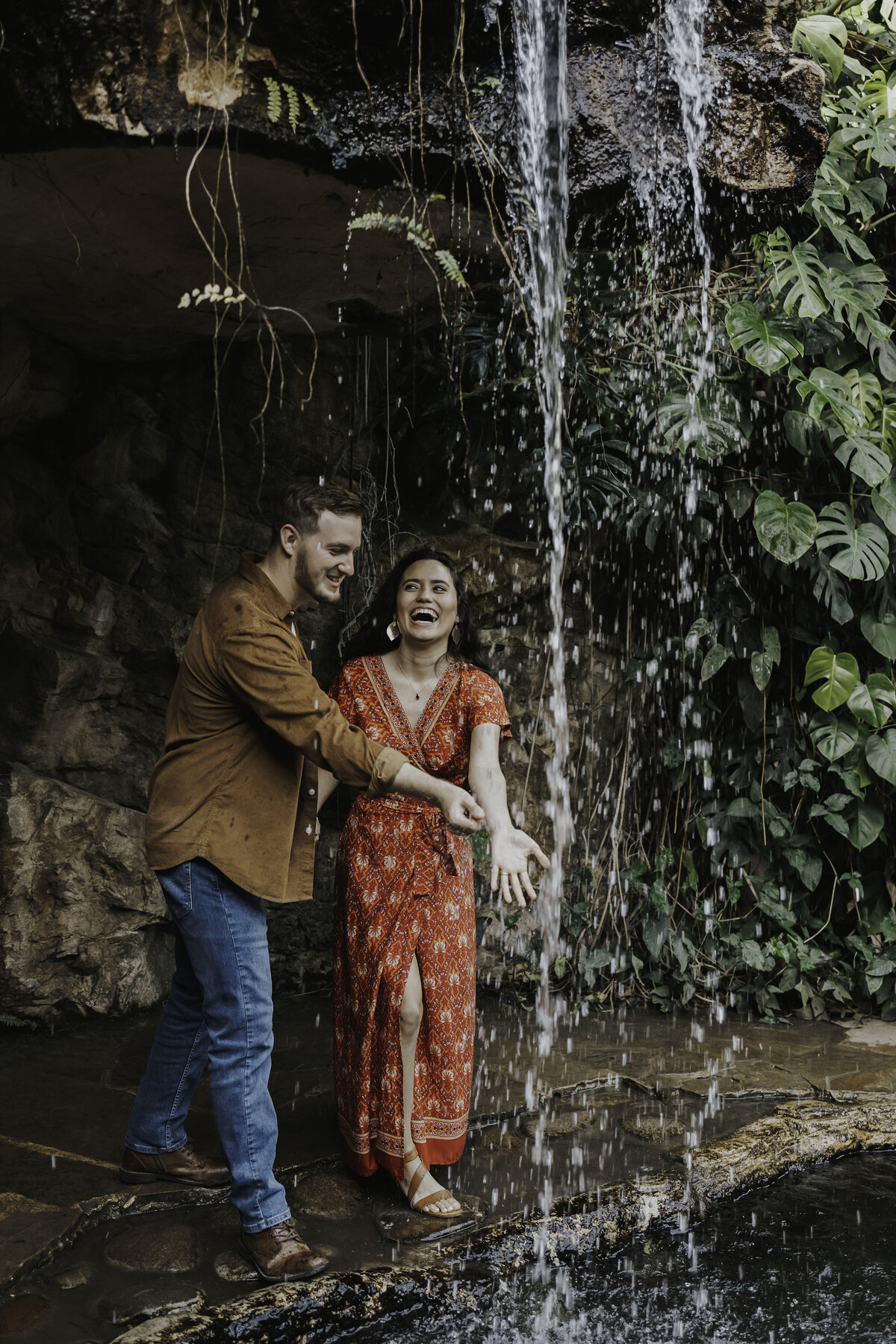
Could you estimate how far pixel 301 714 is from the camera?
7.77 ft

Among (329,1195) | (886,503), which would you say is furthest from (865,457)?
(329,1195)

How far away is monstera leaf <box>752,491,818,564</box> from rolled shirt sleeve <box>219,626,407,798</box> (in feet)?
7.31

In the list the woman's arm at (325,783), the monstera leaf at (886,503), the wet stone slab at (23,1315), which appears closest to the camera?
the wet stone slab at (23,1315)

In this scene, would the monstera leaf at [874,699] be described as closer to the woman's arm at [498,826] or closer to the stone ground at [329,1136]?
the stone ground at [329,1136]

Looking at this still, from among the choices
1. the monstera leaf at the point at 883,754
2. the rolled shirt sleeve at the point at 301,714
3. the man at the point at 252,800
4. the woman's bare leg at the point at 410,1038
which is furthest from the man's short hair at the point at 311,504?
the monstera leaf at the point at 883,754

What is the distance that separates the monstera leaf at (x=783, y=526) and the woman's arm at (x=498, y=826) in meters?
1.64

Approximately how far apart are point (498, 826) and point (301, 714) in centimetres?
53

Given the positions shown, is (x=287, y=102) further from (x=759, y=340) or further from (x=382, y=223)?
(x=759, y=340)

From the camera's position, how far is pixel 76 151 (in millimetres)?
2588

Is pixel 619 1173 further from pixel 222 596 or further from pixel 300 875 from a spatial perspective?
pixel 222 596

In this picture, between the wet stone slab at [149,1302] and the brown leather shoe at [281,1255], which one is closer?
the wet stone slab at [149,1302]

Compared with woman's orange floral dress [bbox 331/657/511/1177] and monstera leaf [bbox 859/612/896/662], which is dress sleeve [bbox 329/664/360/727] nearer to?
woman's orange floral dress [bbox 331/657/511/1177]

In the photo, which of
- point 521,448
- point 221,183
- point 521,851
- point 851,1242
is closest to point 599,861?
point 521,448

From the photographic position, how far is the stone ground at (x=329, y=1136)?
2344 millimetres
